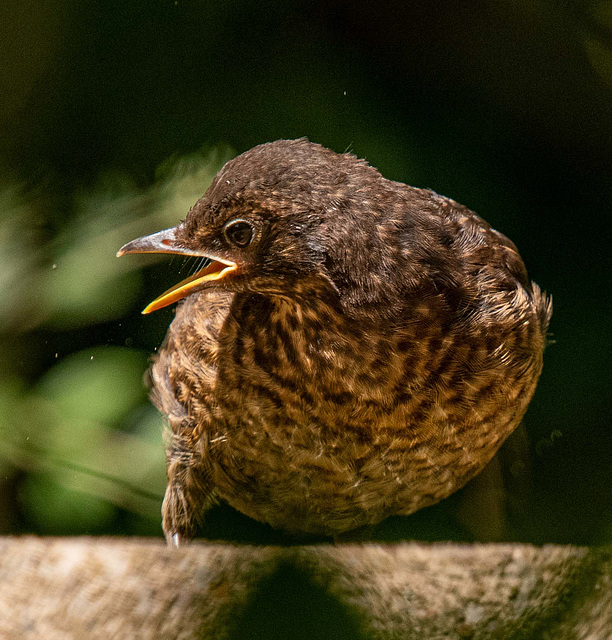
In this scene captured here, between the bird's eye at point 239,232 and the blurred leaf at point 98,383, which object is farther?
the blurred leaf at point 98,383

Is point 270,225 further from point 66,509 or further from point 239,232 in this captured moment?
point 66,509

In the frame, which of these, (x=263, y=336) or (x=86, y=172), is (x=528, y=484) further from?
(x=86, y=172)

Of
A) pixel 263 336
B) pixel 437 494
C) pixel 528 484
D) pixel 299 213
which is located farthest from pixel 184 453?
pixel 528 484

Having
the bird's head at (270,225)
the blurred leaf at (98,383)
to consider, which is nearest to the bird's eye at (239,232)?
the bird's head at (270,225)

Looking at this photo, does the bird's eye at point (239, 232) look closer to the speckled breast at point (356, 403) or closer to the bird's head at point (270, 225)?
the bird's head at point (270, 225)

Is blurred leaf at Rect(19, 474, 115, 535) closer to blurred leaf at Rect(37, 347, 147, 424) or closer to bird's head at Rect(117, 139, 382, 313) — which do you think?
blurred leaf at Rect(37, 347, 147, 424)

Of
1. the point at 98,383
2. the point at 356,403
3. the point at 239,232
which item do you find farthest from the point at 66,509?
the point at 239,232

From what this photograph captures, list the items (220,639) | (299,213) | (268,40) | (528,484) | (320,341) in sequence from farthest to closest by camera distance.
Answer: (528,484)
(268,40)
(320,341)
(299,213)
(220,639)
